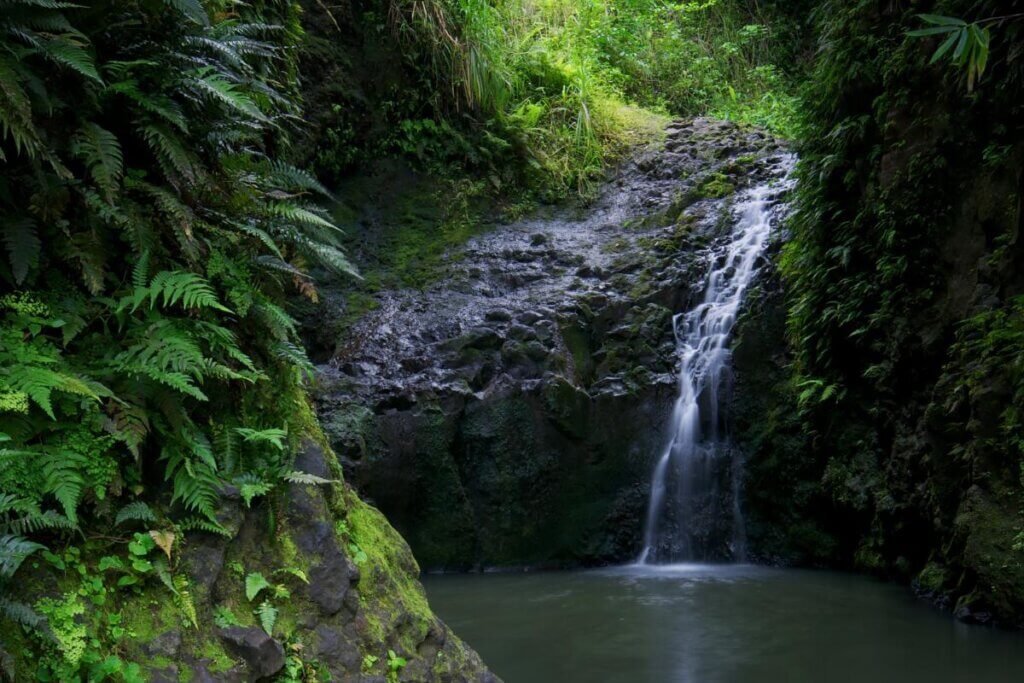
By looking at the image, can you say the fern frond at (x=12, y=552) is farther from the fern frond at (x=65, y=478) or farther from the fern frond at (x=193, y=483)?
the fern frond at (x=193, y=483)

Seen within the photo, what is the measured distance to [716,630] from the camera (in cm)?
552

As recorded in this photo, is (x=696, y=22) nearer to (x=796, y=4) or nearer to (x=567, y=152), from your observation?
(x=796, y=4)

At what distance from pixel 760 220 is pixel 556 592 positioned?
482 centimetres

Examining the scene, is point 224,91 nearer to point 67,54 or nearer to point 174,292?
point 67,54

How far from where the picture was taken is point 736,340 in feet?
26.6

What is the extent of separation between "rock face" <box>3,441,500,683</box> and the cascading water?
13.7 feet

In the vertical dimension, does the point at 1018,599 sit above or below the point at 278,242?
below

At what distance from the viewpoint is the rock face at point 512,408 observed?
755 centimetres

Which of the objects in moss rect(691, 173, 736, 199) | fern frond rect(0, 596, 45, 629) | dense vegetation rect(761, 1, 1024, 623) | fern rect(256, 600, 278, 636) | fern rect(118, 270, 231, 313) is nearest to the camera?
fern frond rect(0, 596, 45, 629)

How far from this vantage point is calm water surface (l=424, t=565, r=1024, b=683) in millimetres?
4750

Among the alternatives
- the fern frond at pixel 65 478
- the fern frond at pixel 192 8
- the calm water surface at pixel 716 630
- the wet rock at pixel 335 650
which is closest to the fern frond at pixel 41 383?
the fern frond at pixel 65 478

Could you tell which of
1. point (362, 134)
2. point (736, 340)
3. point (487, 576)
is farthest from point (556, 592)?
point (362, 134)

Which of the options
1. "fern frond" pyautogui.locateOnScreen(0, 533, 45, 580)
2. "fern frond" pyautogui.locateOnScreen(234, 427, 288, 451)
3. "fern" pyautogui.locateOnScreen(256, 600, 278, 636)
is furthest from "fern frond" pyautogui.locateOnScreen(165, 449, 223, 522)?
"fern frond" pyautogui.locateOnScreen(0, 533, 45, 580)

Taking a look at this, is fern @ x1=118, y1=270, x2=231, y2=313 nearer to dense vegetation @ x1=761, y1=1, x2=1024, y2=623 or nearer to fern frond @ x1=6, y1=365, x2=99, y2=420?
fern frond @ x1=6, y1=365, x2=99, y2=420
